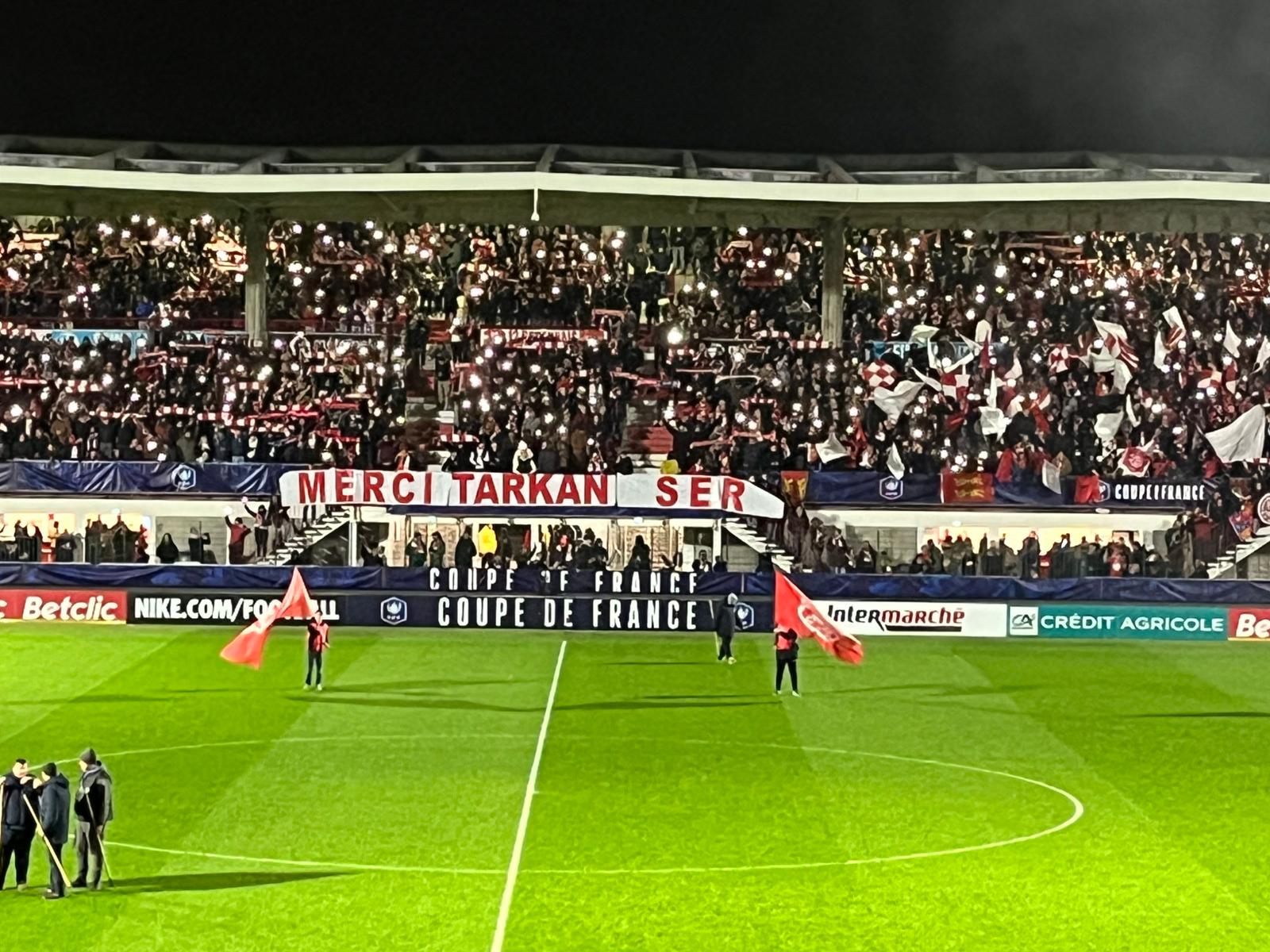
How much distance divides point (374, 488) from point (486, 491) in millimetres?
3065

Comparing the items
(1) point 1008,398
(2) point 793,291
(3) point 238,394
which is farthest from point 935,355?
(3) point 238,394

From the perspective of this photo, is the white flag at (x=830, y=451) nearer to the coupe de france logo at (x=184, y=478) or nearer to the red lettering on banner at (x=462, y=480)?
the red lettering on banner at (x=462, y=480)

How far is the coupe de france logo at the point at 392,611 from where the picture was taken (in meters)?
46.0

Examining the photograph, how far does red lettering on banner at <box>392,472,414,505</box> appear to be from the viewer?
48969 mm

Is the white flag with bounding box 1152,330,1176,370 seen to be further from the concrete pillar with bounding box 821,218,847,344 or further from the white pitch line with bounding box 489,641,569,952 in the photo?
the white pitch line with bounding box 489,641,569,952

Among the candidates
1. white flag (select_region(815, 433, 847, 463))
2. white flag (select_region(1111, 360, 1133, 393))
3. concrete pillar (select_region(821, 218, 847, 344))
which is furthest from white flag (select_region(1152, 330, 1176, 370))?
white flag (select_region(815, 433, 847, 463))

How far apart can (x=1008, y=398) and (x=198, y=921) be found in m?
40.2

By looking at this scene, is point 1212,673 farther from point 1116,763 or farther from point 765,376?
point 765,376

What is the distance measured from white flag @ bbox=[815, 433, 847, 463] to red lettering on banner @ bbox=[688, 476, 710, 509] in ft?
14.3

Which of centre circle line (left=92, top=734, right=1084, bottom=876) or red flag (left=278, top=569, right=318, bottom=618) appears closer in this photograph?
centre circle line (left=92, top=734, right=1084, bottom=876)

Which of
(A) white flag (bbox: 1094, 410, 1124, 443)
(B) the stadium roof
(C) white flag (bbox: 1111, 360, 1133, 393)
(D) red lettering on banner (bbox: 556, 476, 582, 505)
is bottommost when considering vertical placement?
(D) red lettering on banner (bbox: 556, 476, 582, 505)

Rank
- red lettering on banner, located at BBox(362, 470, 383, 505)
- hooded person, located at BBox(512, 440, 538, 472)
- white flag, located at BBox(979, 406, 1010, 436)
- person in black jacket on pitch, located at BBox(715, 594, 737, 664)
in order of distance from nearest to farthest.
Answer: person in black jacket on pitch, located at BBox(715, 594, 737, 664), red lettering on banner, located at BBox(362, 470, 383, 505), hooded person, located at BBox(512, 440, 538, 472), white flag, located at BBox(979, 406, 1010, 436)

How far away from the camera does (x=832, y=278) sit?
56.2 meters

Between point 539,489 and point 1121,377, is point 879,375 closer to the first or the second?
point 1121,377
